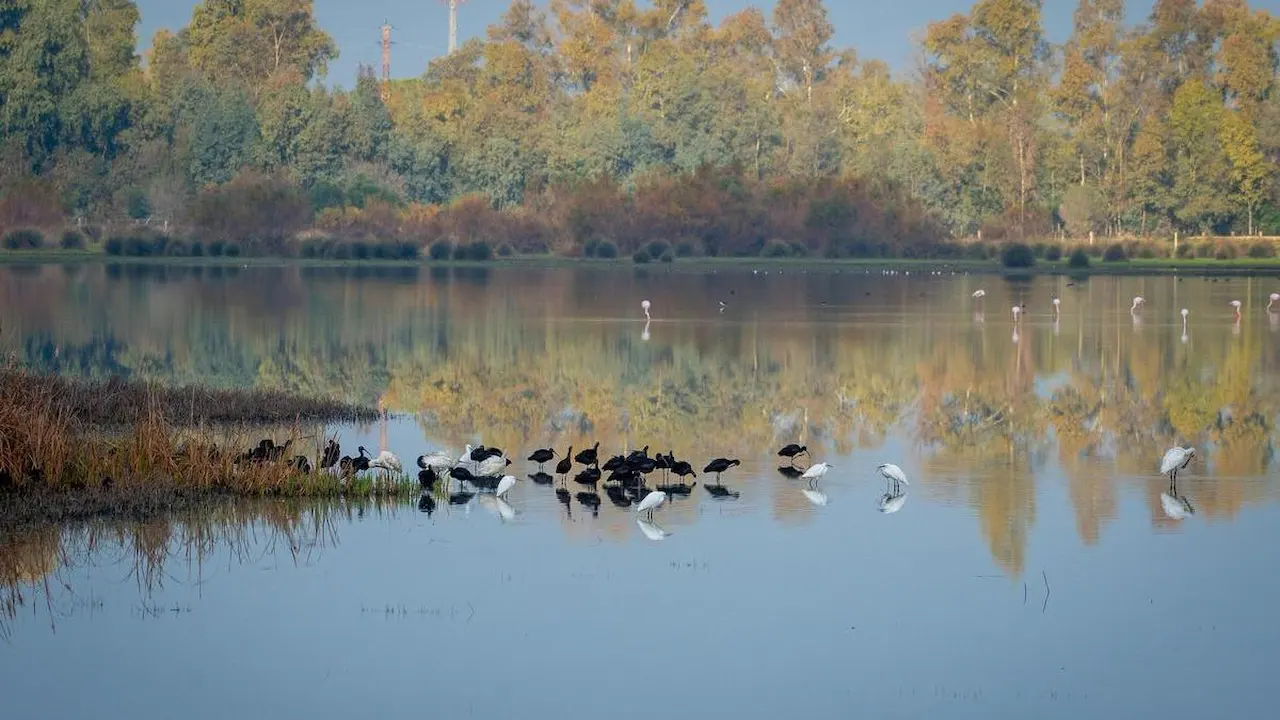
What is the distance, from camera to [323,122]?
3376 inches

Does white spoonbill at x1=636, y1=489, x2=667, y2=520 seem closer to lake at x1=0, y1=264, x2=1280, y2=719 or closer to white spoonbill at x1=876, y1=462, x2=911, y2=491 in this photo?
lake at x1=0, y1=264, x2=1280, y2=719

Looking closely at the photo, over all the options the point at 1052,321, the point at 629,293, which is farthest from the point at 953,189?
the point at 1052,321

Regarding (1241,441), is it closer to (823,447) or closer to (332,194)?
(823,447)

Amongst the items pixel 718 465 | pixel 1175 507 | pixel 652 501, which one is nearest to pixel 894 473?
pixel 718 465

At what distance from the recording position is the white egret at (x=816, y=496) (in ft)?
52.2

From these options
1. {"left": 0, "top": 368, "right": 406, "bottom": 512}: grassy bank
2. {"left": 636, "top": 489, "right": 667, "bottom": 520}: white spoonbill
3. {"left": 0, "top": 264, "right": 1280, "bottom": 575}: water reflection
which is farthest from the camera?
{"left": 0, "top": 264, "right": 1280, "bottom": 575}: water reflection

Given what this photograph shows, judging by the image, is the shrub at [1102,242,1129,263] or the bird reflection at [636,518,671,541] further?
the shrub at [1102,242,1129,263]

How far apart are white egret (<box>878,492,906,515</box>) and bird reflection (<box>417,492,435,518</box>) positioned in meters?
3.79

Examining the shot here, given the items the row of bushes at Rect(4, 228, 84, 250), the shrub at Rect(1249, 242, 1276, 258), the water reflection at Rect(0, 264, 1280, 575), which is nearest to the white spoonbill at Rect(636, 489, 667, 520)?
the water reflection at Rect(0, 264, 1280, 575)

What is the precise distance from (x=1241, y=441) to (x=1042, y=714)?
37.8 ft

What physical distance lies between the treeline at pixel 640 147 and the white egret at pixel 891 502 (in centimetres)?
5694

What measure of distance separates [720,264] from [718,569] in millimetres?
59999

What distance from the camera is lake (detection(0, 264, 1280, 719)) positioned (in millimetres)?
10266

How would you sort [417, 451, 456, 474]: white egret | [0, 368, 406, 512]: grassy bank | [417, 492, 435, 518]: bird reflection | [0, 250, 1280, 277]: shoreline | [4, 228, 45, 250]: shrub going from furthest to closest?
[4, 228, 45, 250]: shrub < [0, 250, 1280, 277]: shoreline < [417, 451, 456, 474]: white egret < [417, 492, 435, 518]: bird reflection < [0, 368, 406, 512]: grassy bank
